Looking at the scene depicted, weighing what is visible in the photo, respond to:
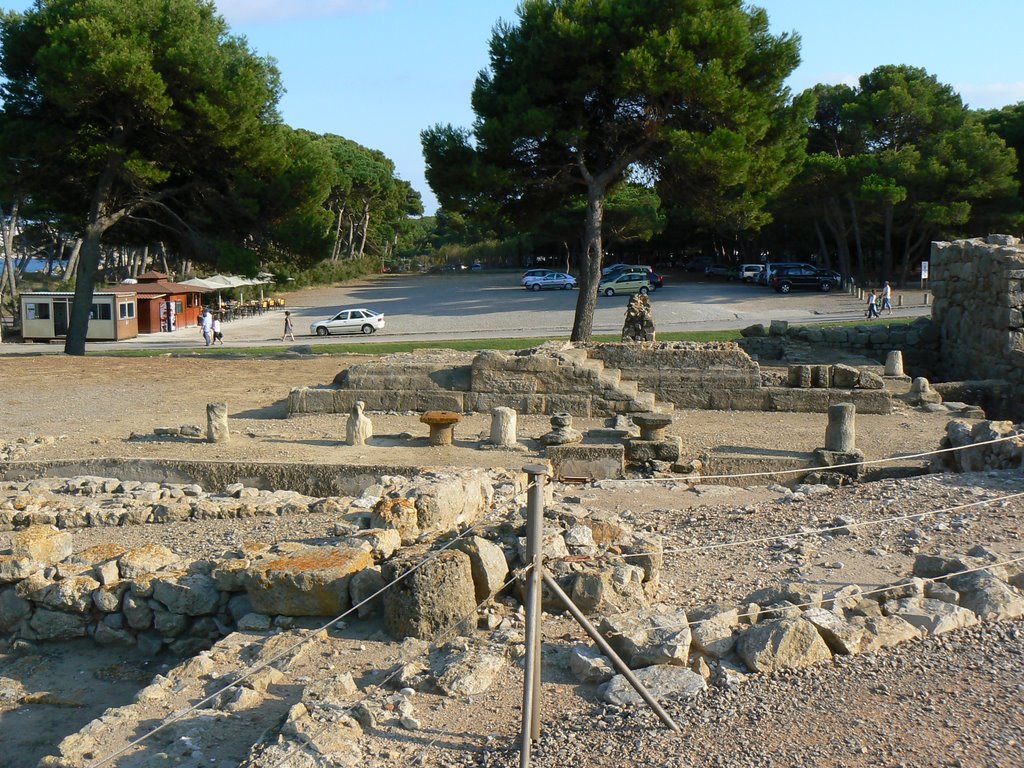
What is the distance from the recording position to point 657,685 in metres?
4.88

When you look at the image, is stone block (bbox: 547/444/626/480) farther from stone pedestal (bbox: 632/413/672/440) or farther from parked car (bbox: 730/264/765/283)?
parked car (bbox: 730/264/765/283)

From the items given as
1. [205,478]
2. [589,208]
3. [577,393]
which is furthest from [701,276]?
[205,478]

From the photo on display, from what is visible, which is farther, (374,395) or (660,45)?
(660,45)

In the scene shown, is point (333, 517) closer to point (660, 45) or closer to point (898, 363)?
point (898, 363)

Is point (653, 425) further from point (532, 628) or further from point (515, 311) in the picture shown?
point (515, 311)

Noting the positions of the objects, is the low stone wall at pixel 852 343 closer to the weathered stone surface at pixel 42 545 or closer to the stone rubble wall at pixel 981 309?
Answer: the stone rubble wall at pixel 981 309

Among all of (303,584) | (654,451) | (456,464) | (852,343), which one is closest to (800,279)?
(852,343)

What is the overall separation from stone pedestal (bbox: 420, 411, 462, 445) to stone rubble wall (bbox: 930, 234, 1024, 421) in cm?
999

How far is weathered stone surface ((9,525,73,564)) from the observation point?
7.55 meters

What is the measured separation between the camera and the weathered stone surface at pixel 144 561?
7.13m

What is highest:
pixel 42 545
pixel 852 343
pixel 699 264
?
pixel 699 264

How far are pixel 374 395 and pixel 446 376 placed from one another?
116cm

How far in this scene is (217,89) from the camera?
23719 millimetres

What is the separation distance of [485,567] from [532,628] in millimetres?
1363
